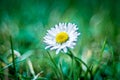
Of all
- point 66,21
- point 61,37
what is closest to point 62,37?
point 61,37

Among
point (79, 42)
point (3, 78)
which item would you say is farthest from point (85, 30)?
point (3, 78)

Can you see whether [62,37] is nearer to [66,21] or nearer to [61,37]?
[61,37]
